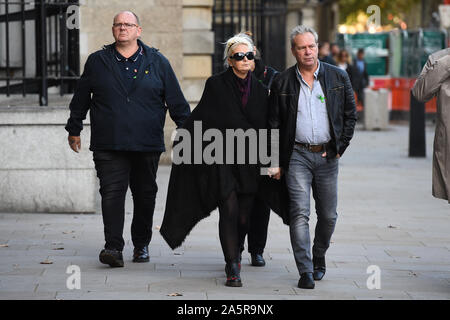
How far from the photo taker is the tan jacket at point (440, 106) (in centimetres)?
669

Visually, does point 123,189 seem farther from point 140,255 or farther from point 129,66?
point 129,66

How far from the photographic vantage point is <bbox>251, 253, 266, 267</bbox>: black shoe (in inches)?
298

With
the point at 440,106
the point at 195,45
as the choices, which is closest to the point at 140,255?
the point at 440,106

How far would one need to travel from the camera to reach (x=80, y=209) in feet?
32.8

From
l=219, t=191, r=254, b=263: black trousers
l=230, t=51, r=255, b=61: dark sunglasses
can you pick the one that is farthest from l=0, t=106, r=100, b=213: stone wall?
l=230, t=51, r=255, b=61: dark sunglasses

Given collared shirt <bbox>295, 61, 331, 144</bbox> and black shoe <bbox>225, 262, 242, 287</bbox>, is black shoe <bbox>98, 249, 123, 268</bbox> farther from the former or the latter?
collared shirt <bbox>295, 61, 331, 144</bbox>

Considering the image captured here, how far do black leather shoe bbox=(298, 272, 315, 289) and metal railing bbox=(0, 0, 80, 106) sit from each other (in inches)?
165

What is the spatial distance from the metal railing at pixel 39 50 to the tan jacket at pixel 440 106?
173 inches

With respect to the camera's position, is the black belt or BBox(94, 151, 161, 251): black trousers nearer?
the black belt

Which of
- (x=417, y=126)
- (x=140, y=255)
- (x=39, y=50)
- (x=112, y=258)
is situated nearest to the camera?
→ (x=112, y=258)

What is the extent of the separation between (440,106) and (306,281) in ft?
4.62

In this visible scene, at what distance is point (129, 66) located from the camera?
7.48 metres
